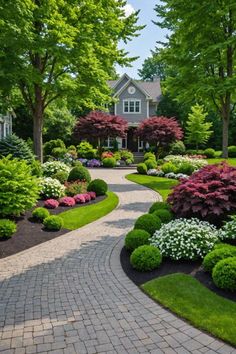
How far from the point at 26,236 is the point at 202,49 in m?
14.5

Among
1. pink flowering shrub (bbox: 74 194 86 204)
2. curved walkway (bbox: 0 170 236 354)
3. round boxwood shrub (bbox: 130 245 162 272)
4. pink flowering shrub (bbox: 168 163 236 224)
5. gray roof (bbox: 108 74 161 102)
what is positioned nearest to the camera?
curved walkway (bbox: 0 170 236 354)

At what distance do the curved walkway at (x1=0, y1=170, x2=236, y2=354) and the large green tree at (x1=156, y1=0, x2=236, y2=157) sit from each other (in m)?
12.4

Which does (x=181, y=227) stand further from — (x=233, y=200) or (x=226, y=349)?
(x=226, y=349)

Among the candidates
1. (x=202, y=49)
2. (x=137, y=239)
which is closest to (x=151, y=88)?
(x=202, y=49)

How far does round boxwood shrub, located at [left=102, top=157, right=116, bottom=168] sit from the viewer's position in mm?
31703

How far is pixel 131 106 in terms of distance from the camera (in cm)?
4438

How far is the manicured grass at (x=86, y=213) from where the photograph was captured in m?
11.8

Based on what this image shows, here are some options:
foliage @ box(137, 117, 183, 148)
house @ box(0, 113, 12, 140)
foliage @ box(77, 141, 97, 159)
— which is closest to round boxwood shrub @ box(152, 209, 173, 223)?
house @ box(0, 113, 12, 140)

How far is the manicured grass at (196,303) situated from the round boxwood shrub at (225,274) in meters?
0.25

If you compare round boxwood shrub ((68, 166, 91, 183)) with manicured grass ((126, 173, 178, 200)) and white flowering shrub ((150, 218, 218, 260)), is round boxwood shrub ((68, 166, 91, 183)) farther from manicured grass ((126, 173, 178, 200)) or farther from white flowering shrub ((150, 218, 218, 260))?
white flowering shrub ((150, 218, 218, 260))

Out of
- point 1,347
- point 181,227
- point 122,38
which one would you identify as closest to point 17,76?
point 122,38

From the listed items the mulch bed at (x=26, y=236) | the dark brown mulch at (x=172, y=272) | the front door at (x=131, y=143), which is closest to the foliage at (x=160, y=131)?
the front door at (x=131, y=143)

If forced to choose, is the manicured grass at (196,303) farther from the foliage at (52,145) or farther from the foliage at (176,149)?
the foliage at (52,145)

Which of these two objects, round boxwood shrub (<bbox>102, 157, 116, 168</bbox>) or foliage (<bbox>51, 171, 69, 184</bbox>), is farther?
round boxwood shrub (<bbox>102, 157, 116, 168</bbox>)
